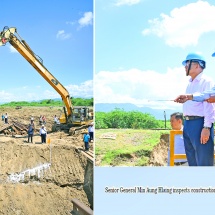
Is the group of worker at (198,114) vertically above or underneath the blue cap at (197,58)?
underneath

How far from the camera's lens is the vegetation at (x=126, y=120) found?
14.5ft

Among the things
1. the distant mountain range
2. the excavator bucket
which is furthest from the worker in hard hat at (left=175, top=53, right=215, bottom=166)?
the excavator bucket

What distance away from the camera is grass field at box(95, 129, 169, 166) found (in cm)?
436

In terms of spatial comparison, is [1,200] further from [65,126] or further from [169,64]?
[169,64]

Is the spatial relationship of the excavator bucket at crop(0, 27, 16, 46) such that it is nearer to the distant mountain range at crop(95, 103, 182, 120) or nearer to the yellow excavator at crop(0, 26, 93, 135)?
the yellow excavator at crop(0, 26, 93, 135)

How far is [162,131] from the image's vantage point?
14.7 feet

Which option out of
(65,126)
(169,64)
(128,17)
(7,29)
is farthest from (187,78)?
(65,126)

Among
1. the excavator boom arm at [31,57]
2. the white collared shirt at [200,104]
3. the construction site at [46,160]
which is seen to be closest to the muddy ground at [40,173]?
the construction site at [46,160]

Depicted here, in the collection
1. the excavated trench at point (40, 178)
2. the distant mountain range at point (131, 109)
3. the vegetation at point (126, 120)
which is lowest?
the excavated trench at point (40, 178)

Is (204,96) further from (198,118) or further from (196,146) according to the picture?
(196,146)

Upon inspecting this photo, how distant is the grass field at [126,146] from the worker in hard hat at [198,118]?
296 mm

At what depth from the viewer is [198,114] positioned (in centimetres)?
432

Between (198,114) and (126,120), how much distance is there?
753mm

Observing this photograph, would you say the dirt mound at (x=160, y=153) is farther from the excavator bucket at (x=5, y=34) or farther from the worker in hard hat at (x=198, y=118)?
the excavator bucket at (x=5, y=34)
